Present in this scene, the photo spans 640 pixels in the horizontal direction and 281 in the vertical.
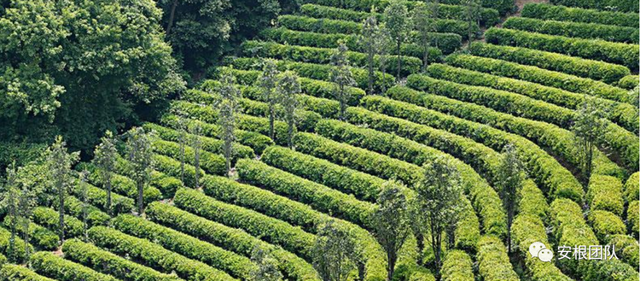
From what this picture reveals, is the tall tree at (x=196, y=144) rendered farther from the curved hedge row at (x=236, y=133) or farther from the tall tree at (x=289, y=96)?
the tall tree at (x=289, y=96)

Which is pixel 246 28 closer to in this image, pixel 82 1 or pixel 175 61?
pixel 175 61

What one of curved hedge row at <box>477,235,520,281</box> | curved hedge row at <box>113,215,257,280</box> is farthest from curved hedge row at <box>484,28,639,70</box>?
curved hedge row at <box>113,215,257,280</box>

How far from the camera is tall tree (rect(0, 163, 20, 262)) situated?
201 feet

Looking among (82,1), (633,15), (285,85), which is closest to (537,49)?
(633,15)

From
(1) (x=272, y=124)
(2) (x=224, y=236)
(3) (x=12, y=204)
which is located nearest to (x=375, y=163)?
(1) (x=272, y=124)

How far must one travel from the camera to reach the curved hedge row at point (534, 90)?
62.1 meters

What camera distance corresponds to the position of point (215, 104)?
69.3 meters

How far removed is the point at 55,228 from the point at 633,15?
3869cm

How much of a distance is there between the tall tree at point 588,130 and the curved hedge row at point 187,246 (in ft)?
60.3

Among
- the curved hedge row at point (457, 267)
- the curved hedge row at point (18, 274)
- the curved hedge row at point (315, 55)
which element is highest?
the curved hedge row at point (315, 55)

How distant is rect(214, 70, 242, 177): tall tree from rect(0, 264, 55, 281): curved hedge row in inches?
516

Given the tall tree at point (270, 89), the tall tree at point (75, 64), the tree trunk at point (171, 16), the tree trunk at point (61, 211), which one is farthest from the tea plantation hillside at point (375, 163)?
the tree trunk at point (171, 16)

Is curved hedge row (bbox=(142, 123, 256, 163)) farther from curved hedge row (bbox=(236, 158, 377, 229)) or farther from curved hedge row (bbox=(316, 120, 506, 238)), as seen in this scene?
curved hedge row (bbox=(316, 120, 506, 238))

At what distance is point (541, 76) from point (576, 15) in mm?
7682
